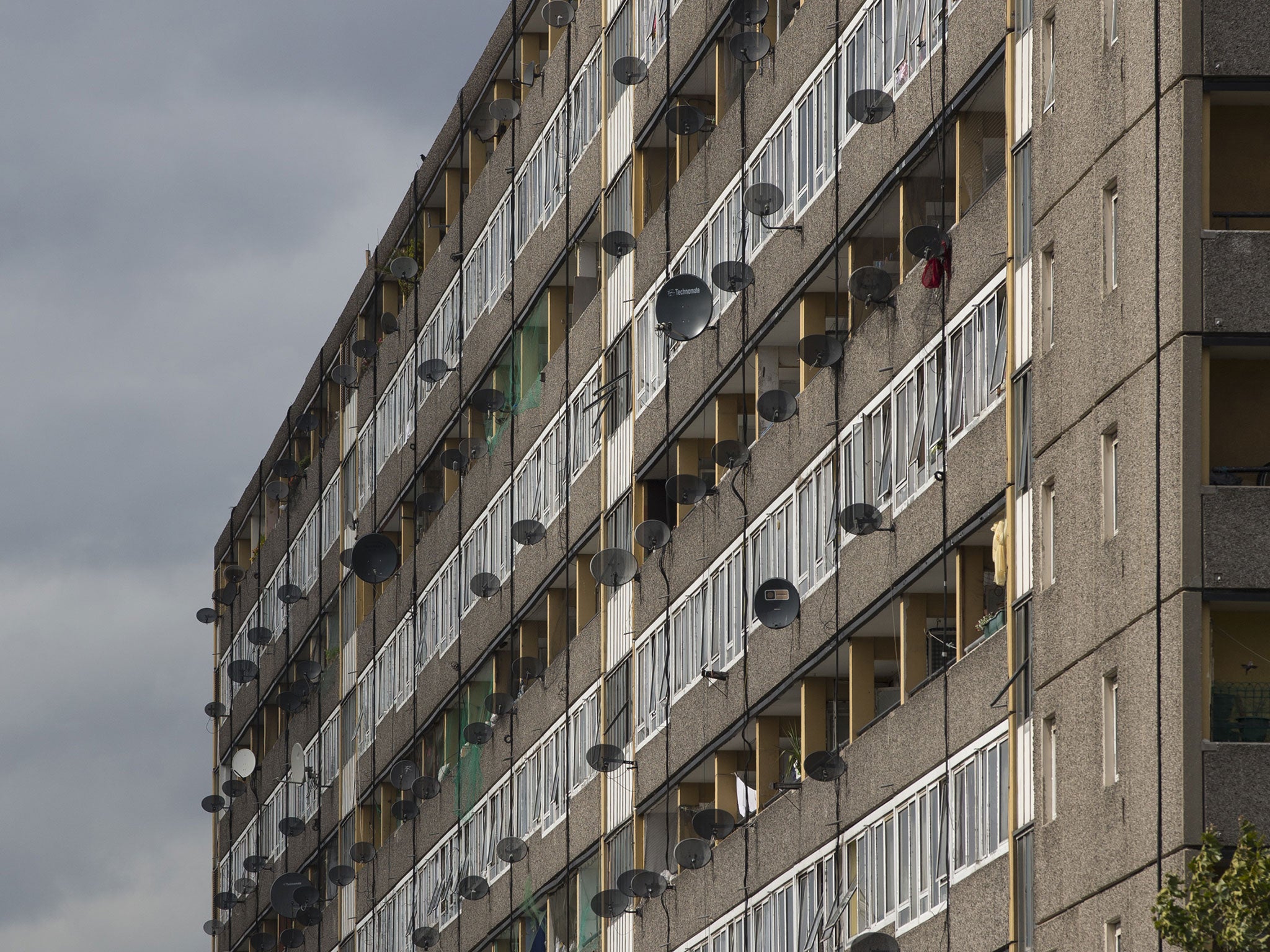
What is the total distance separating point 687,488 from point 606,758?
6.59 meters

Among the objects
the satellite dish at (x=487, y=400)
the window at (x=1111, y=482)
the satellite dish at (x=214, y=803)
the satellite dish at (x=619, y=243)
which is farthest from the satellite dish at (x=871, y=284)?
the satellite dish at (x=214, y=803)

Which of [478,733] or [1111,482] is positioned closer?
[1111,482]

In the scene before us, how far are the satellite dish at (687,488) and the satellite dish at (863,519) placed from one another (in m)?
9.65

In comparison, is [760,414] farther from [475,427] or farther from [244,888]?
[244,888]

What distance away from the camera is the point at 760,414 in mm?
46344

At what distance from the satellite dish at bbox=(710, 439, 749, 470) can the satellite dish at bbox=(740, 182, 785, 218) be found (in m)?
4.37

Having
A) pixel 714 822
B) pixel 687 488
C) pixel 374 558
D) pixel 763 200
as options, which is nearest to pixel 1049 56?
pixel 763 200

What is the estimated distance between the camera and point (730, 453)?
1923 inches

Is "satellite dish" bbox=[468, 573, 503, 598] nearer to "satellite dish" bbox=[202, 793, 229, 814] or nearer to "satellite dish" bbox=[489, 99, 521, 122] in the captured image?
"satellite dish" bbox=[489, 99, 521, 122]

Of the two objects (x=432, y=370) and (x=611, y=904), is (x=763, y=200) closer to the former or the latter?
(x=611, y=904)

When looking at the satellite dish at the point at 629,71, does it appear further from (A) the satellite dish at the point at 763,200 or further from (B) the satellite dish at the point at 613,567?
(B) the satellite dish at the point at 613,567

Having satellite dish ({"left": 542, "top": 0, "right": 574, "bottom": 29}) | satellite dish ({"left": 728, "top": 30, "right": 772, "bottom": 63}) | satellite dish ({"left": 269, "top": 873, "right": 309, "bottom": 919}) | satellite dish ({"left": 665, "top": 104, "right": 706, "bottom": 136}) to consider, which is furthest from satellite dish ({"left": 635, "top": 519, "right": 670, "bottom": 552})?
satellite dish ({"left": 269, "top": 873, "right": 309, "bottom": 919})

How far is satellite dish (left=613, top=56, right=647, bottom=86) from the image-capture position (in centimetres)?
5456

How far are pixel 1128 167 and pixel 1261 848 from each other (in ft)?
32.3
